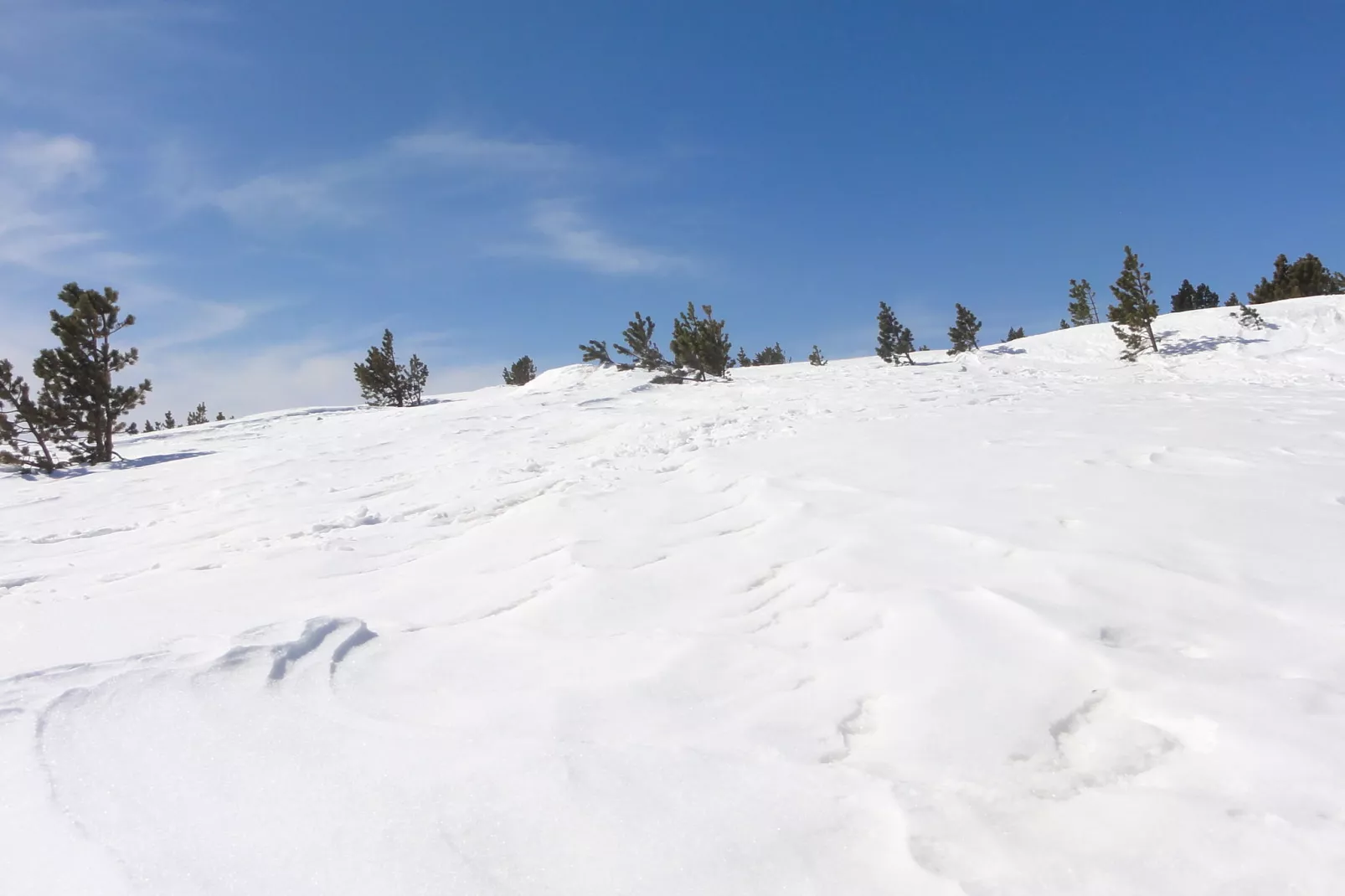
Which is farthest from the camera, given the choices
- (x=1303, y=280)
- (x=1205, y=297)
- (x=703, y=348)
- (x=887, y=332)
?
(x=1205, y=297)

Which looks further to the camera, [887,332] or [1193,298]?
[1193,298]

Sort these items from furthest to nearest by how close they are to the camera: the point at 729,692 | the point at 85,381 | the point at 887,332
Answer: the point at 887,332
the point at 85,381
the point at 729,692

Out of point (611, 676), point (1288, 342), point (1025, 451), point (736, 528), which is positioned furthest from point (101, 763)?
point (1288, 342)

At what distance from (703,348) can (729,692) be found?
18808mm

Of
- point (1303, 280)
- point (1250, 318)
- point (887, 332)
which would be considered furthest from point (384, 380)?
point (1303, 280)

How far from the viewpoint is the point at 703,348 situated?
20.6 m

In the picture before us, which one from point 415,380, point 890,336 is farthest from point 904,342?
point 415,380

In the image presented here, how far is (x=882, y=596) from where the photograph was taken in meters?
2.71

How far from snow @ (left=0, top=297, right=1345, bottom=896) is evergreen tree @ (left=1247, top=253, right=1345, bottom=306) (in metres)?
42.7

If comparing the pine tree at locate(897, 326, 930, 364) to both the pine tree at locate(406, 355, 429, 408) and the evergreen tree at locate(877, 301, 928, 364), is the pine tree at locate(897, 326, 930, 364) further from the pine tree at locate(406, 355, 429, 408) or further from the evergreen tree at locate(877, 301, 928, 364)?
the pine tree at locate(406, 355, 429, 408)

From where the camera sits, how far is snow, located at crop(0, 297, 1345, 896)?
1.42m

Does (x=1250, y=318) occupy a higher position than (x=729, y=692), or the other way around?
(x=1250, y=318)

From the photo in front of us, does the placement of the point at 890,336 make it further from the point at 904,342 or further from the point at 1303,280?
the point at 1303,280

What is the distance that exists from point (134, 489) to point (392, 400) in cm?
2184
